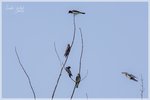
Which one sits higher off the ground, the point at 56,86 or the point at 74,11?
the point at 74,11

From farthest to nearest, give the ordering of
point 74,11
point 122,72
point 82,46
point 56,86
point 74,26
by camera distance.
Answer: point 74,11
point 122,72
point 74,26
point 82,46
point 56,86

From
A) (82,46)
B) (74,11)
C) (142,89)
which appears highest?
(74,11)

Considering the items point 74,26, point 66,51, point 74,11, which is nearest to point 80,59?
point 74,26

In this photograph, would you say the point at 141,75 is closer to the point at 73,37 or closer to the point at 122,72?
the point at 122,72

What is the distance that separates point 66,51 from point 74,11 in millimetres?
575

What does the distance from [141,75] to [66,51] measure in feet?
2.89

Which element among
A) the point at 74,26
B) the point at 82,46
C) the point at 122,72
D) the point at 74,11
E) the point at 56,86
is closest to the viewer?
the point at 56,86

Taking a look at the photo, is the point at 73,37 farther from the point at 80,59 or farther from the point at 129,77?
the point at 129,77

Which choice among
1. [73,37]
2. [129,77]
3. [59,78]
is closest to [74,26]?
[73,37]

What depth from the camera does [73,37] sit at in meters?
5.45

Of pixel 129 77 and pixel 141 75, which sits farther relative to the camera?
pixel 129 77

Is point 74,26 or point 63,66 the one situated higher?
point 74,26

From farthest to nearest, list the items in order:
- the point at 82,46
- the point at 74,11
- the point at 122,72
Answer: the point at 74,11 → the point at 122,72 → the point at 82,46

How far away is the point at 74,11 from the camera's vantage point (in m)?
6.57
